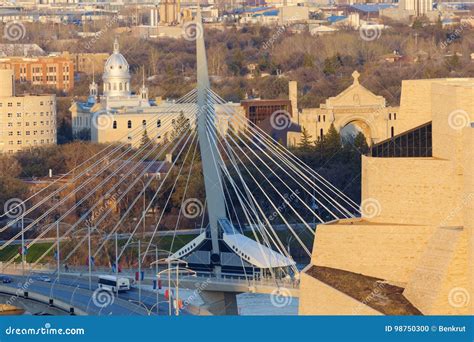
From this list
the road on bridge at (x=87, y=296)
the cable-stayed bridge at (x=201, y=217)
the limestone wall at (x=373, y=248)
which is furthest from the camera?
the cable-stayed bridge at (x=201, y=217)

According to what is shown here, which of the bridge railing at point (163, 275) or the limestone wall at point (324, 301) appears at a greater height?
the limestone wall at point (324, 301)

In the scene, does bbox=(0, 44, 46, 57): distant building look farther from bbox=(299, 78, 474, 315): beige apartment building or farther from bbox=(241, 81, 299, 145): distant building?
bbox=(299, 78, 474, 315): beige apartment building

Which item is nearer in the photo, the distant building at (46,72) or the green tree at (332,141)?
the green tree at (332,141)

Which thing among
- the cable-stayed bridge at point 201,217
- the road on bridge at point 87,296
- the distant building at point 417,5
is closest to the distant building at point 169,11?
the distant building at point 417,5

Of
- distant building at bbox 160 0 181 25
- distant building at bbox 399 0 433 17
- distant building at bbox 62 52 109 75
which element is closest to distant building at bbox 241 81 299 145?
distant building at bbox 62 52 109 75

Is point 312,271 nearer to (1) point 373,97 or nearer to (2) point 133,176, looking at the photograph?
(2) point 133,176

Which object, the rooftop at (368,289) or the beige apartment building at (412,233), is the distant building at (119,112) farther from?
the rooftop at (368,289)

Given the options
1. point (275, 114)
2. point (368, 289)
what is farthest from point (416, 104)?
point (275, 114)
